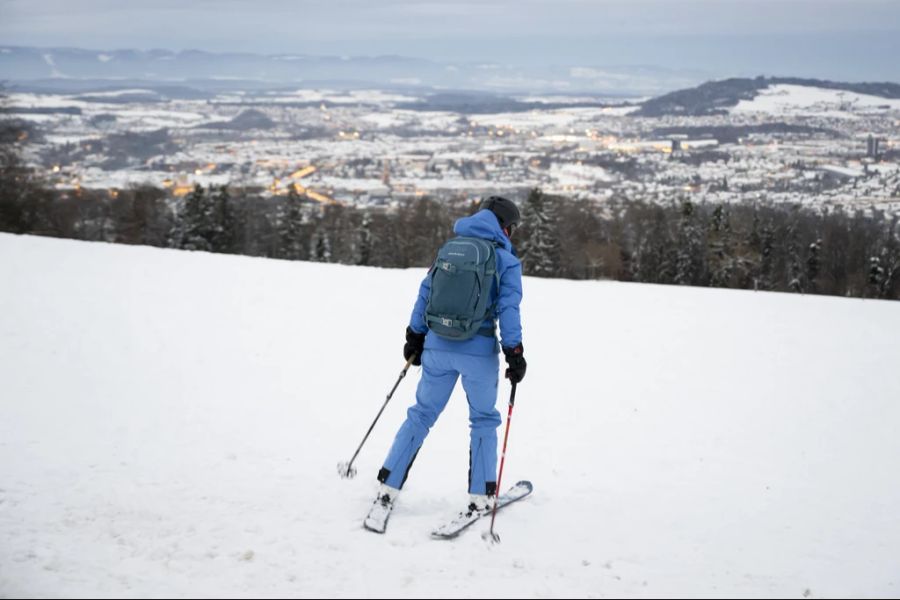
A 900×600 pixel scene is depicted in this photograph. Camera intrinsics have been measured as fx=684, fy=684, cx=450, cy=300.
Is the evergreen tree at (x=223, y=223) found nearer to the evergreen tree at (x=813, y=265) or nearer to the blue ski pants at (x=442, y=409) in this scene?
the blue ski pants at (x=442, y=409)

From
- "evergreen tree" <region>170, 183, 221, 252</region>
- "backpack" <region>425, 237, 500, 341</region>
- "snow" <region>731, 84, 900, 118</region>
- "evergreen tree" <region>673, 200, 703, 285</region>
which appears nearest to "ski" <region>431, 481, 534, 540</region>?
"backpack" <region>425, 237, 500, 341</region>

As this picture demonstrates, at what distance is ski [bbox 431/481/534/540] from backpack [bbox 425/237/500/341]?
132 centimetres

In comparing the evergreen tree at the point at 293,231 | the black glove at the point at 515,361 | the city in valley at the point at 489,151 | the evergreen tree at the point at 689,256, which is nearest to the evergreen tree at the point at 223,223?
the evergreen tree at the point at 293,231

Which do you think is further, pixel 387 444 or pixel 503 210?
pixel 387 444

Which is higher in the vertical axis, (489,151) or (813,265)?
(489,151)

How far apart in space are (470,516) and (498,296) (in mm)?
1618

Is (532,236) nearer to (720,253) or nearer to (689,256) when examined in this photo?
(689,256)

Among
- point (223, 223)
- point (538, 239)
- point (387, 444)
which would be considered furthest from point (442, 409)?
point (223, 223)

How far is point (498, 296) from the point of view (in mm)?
4879

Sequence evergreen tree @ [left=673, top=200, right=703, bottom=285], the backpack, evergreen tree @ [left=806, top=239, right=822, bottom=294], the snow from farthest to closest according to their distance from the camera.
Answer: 1. the snow
2. evergreen tree @ [left=806, top=239, right=822, bottom=294]
3. evergreen tree @ [left=673, top=200, right=703, bottom=285]
4. the backpack

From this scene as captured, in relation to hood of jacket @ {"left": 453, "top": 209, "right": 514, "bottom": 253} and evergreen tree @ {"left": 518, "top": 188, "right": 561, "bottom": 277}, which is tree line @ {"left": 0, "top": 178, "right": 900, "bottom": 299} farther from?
hood of jacket @ {"left": 453, "top": 209, "right": 514, "bottom": 253}

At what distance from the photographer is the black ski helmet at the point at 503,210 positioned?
5039 mm

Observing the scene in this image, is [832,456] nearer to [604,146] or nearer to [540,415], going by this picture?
[540,415]

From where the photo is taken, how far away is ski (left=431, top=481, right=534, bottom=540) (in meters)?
4.75
